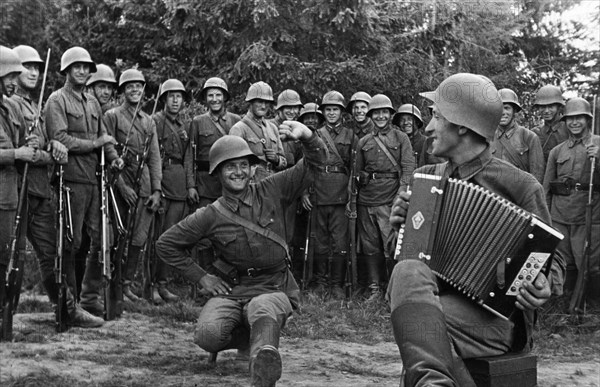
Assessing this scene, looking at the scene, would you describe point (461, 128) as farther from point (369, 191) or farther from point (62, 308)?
point (369, 191)

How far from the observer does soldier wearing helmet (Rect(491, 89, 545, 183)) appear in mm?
9836

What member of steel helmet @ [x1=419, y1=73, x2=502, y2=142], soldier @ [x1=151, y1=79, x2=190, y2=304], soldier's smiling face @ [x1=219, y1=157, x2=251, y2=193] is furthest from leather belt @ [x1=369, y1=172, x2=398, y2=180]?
steel helmet @ [x1=419, y1=73, x2=502, y2=142]

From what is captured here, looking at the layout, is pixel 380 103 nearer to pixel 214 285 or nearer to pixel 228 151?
pixel 228 151

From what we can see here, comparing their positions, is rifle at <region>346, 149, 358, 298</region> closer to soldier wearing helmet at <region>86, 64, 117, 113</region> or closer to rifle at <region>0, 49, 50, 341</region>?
soldier wearing helmet at <region>86, 64, 117, 113</region>

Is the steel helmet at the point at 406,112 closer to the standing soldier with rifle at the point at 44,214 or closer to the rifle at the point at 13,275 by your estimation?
the standing soldier with rifle at the point at 44,214

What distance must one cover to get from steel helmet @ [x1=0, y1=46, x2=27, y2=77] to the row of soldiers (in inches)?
0.6

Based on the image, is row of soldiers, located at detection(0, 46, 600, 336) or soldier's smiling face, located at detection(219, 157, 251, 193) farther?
row of soldiers, located at detection(0, 46, 600, 336)

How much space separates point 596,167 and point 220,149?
472 cm

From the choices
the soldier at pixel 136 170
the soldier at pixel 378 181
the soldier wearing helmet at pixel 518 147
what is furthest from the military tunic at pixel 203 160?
the soldier wearing helmet at pixel 518 147

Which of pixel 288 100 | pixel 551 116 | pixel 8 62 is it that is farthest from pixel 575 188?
pixel 8 62

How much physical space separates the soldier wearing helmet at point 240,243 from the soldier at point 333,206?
4153 mm

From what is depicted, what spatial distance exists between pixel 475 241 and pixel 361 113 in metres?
7.66

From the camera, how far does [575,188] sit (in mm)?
9570

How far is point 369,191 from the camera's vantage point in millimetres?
11055
